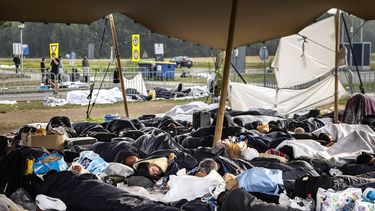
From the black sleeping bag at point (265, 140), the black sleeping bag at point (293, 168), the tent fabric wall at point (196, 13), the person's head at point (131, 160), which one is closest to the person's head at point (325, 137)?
the black sleeping bag at point (265, 140)

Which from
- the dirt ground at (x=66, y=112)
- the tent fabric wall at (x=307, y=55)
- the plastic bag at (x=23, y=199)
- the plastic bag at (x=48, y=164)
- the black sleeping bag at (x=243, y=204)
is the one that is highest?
the tent fabric wall at (x=307, y=55)

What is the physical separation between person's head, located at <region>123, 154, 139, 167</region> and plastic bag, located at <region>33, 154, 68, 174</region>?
0.76 meters

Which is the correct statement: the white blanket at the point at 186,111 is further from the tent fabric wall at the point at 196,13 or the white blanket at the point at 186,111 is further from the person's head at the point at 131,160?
the person's head at the point at 131,160

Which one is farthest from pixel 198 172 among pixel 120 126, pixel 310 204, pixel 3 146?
pixel 120 126

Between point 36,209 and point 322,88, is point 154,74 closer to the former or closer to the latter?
point 322,88

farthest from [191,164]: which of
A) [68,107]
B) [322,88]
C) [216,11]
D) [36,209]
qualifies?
[68,107]

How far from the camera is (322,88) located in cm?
1349

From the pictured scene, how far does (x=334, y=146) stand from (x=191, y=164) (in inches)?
82.5

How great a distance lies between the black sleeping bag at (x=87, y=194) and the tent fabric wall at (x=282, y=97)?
8.45 m

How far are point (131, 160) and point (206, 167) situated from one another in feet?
3.70

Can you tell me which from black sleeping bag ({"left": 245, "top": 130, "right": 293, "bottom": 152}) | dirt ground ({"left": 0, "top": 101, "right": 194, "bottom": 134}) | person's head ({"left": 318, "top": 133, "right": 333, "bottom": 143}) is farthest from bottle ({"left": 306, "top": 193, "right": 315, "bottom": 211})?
dirt ground ({"left": 0, "top": 101, "right": 194, "bottom": 134})

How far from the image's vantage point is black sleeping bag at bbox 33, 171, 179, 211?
16.3 ft

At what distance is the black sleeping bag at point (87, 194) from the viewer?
497 centimetres

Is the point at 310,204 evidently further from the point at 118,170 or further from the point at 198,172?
the point at 118,170
